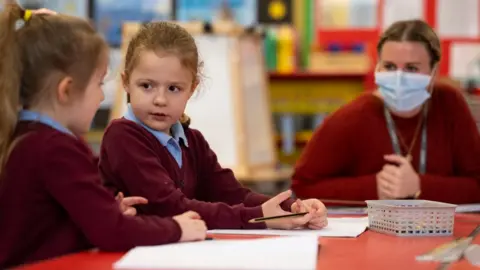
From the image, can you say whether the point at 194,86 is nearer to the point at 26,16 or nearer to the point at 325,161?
the point at 26,16

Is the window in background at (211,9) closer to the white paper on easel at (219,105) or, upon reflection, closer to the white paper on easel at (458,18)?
the white paper on easel at (458,18)

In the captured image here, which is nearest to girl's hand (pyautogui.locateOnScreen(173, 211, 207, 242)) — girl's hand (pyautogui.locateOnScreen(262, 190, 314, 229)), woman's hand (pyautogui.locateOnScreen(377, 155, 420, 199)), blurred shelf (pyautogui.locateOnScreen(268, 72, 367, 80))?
girl's hand (pyautogui.locateOnScreen(262, 190, 314, 229))

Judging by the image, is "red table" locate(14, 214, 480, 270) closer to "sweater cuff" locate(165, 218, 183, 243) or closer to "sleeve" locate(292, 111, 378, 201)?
"sweater cuff" locate(165, 218, 183, 243)

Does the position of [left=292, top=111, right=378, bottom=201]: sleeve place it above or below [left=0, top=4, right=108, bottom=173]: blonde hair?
below

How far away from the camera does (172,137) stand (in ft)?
A: 5.13

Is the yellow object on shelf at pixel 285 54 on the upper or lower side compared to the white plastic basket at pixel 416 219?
lower

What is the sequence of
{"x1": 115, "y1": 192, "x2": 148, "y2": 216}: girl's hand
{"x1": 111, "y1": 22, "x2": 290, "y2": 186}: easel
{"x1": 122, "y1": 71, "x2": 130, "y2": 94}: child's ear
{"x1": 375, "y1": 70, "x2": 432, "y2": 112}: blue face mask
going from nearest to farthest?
{"x1": 115, "y1": 192, "x2": 148, "y2": 216}: girl's hand → {"x1": 122, "y1": 71, "x2": 130, "y2": 94}: child's ear → {"x1": 375, "y1": 70, "x2": 432, "y2": 112}: blue face mask → {"x1": 111, "y1": 22, "x2": 290, "y2": 186}: easel

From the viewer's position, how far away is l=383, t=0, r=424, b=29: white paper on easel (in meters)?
5.97

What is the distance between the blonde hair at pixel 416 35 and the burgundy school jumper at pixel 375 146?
0.16 metres

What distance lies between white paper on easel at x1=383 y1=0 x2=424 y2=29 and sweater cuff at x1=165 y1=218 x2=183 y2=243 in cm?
499

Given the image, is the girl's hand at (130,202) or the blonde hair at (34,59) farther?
the girl's hand at (130,202)

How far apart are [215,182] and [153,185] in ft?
0.95

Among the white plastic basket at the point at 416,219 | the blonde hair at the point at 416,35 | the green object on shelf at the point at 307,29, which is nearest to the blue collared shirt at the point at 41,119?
the white plastic basket at the point at 416,219

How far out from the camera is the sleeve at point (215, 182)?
5.49ft
